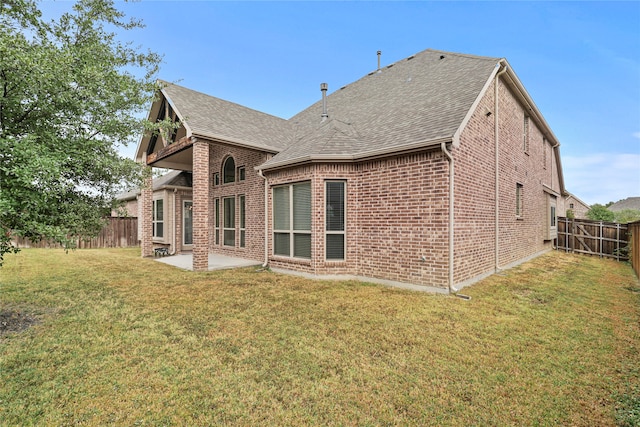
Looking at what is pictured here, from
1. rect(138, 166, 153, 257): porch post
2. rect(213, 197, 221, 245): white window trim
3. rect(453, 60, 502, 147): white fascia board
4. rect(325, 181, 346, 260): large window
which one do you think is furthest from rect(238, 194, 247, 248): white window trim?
rect(453, 60, 502, 147): white fascia board

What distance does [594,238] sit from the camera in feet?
44.1

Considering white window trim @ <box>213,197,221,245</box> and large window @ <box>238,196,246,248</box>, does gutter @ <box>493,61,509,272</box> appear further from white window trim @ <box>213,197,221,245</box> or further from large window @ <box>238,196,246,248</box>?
white window trim @ <box>213,197,221,245</box>

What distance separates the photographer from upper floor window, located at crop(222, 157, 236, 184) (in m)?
12.2

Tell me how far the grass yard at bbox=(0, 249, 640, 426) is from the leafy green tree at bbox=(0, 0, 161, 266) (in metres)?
1.79

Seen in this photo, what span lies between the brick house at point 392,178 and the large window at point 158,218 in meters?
2.97

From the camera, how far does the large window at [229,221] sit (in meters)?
12.1

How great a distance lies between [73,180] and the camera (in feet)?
16.4

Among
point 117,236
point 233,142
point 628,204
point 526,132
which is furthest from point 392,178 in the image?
point 628,204

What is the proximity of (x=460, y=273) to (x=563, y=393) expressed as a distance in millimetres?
3892

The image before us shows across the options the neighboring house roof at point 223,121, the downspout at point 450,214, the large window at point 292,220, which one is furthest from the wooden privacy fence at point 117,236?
the downspout at point 450,214

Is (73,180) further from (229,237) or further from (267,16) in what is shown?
(267,16)

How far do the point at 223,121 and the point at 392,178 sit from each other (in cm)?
675

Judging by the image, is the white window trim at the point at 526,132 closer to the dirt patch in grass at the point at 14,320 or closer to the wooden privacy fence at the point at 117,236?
the dirt patch in grass at the point at 14,320

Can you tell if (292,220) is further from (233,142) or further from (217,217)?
(217,217)
